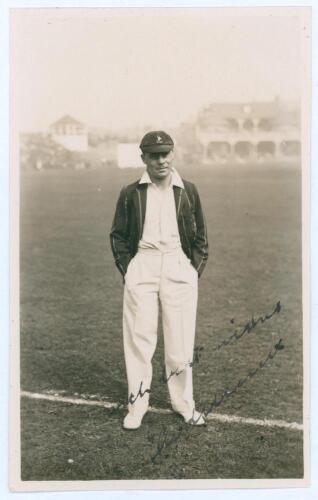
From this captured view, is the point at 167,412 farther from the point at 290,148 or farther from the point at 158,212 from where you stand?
the point at 290,148

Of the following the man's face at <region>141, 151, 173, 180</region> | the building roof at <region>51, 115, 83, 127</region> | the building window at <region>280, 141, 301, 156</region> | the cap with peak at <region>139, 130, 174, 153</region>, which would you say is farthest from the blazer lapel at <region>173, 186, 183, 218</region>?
the building roof at <region>51, 115, 83, 127</region>


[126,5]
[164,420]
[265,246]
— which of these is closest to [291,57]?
[126,5]

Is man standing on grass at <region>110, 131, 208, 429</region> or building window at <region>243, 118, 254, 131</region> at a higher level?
building window at <region>243, 118, 254, 131</region>

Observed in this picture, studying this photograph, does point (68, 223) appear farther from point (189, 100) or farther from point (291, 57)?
point (291, 57)

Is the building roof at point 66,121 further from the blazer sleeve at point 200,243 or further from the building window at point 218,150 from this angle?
the blazer sleeve at point 200,243

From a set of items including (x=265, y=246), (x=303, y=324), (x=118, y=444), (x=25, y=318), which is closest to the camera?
(x=118, y=444)

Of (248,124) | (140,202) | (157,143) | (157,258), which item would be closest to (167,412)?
(157,258)
